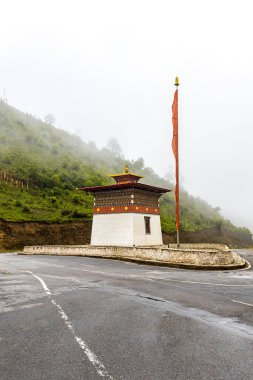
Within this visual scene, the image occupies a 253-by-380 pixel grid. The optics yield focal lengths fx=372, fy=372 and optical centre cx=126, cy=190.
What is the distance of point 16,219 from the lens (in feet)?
168

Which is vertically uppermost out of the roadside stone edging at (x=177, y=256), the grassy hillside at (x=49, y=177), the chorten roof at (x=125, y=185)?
the grassy hillside at (x=49, y=177)

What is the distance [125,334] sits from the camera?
21.3ft

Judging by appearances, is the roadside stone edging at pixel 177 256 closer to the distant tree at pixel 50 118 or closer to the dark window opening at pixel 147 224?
the dark window opening at pixel 147 224

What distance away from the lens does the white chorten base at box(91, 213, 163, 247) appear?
34656 millimetres

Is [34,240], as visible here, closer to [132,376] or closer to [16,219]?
[16,219]

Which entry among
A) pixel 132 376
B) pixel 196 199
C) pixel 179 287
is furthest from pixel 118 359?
pixel 196 199

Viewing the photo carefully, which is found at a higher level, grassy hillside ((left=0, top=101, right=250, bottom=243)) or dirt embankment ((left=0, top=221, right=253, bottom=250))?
grassy hillside ((left=0, top=101, right=250, bottom=243))

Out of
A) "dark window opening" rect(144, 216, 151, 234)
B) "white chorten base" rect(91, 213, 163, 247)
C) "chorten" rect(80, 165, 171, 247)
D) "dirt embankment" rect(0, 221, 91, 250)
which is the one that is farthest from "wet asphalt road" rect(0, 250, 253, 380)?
"dirt embankment" rect(0, 221, 91, 250)

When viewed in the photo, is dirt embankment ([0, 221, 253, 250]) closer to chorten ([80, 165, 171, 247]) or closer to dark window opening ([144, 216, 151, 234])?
chorten ([80, 165, 171, 247])

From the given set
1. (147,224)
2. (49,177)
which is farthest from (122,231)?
(49,177)

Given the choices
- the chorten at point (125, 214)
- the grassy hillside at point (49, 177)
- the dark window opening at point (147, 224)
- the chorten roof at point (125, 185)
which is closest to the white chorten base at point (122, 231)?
the chorten at point (125, 214)

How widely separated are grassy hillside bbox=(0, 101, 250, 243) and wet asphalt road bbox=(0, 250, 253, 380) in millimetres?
43174

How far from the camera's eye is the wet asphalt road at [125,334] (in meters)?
4.72

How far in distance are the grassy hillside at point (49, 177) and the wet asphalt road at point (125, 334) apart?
142 ft
